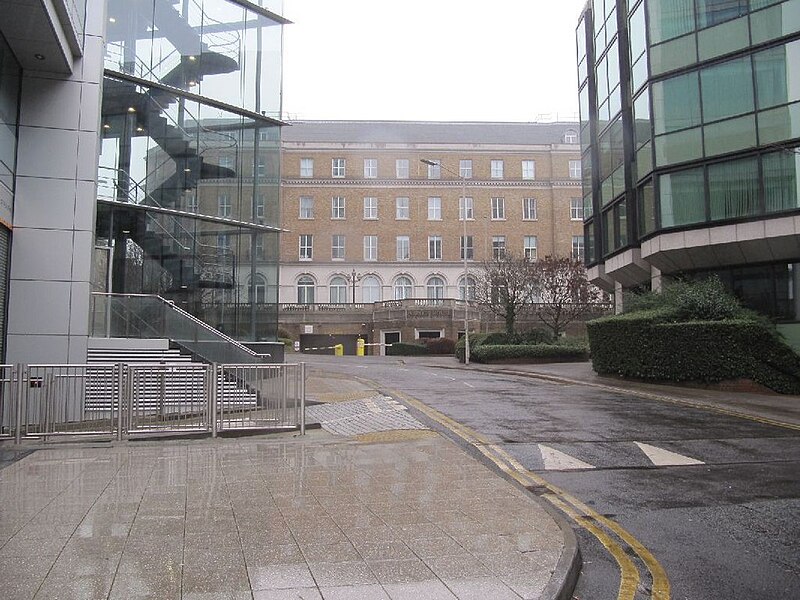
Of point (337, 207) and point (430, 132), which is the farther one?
point (430, 132)

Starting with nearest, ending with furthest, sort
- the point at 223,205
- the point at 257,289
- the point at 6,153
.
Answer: the point at 6,153, the point at 223,205, the point at 257,289

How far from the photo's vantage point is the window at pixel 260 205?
81.0ft

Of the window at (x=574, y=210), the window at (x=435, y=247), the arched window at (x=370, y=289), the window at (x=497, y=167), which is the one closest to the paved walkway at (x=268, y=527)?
the arched window at (x=370, y=289)

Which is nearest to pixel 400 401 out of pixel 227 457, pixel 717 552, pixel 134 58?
pixel 227 457

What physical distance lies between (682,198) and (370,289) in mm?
41077

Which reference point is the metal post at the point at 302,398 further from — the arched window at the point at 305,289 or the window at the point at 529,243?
the window at the point at 529,243

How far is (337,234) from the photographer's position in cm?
6300

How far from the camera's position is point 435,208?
64375mm

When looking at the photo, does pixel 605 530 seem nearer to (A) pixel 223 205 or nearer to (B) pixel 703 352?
(B) pixel 703 352

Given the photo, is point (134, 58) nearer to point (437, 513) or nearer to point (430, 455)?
point (430, 455)

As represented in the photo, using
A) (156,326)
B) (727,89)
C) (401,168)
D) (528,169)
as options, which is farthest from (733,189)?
(401,168)

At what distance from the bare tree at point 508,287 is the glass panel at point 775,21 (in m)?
19.1

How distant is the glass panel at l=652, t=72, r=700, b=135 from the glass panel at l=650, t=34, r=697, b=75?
1.48 ft

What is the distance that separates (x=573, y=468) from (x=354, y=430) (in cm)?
414
